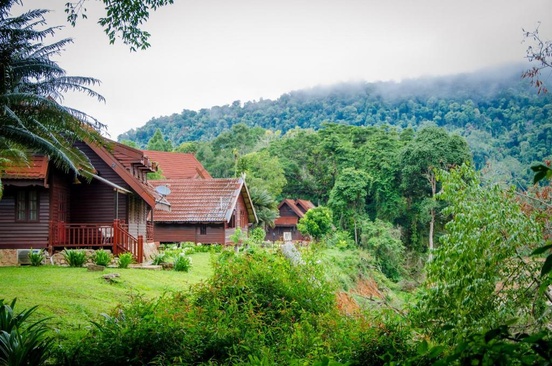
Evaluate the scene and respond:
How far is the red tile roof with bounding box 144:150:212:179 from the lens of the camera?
153 ft

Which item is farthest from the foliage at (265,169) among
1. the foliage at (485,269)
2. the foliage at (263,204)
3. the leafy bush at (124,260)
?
the foliage at (485,269)

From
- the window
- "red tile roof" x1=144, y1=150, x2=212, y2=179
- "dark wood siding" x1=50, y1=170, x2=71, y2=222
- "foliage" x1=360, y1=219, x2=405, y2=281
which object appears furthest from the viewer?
"red tile roof" x1=144, y1=150, x2=212, y2=179

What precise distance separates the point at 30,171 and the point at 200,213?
14.7m

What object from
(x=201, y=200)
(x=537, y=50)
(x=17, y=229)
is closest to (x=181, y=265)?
(x=17, y=229)

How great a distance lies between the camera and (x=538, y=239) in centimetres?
1030

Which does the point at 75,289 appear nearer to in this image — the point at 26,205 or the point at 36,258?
the point at 36,258

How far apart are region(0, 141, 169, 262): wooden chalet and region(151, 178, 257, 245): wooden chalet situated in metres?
7.84

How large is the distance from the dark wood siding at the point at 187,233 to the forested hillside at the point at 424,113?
18.8 m

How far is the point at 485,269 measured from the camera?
404 inches

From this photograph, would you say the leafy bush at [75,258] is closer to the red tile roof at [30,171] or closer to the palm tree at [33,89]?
the red tile roof at [30,171]

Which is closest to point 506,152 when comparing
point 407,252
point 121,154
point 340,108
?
point 407,252

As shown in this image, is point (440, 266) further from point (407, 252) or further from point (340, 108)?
point (340, 108)

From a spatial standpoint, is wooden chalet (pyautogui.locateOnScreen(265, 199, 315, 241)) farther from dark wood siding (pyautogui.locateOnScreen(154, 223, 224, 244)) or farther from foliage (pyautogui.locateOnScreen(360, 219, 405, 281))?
dark wood siding (pyautogui.locateOnScreen(154, 223, 224, 244))

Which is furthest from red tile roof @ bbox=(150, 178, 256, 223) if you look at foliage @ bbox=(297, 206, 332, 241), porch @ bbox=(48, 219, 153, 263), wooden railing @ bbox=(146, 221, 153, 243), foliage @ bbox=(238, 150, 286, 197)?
foliage @ bbox=(238, 150, 286, 197)
